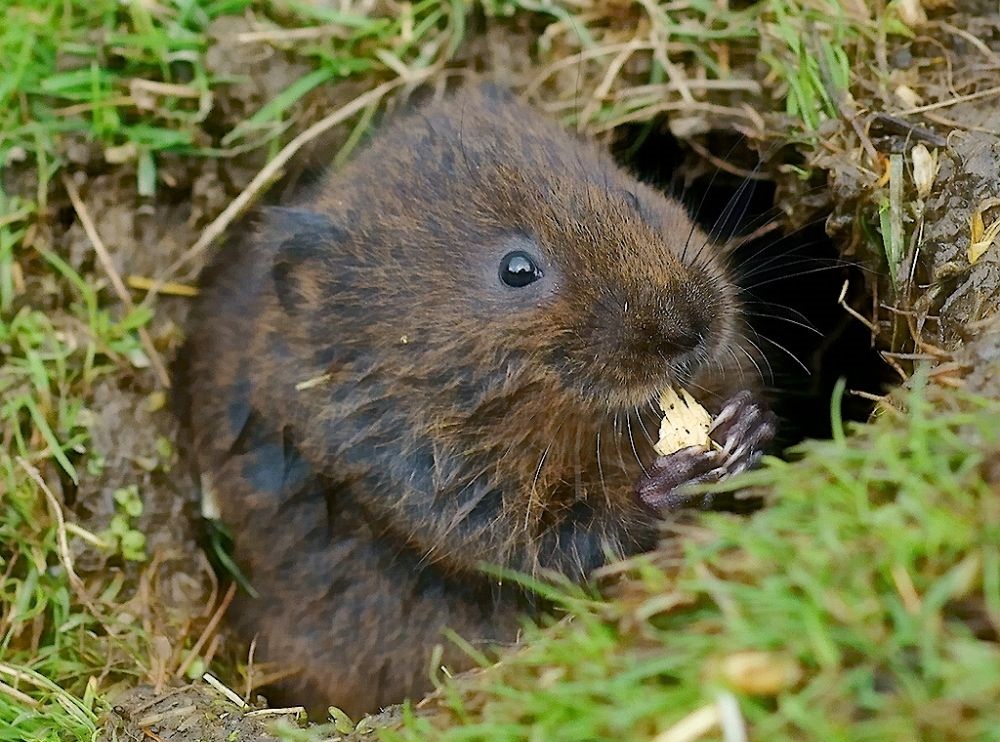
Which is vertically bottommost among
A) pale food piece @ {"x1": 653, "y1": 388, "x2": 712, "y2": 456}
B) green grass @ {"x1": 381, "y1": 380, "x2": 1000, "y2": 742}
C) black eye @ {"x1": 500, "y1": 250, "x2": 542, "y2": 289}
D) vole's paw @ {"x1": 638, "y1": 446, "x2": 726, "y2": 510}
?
vole's paw @ {"x1": 638, "y1": 446, "x2": 726, "y2": 510}

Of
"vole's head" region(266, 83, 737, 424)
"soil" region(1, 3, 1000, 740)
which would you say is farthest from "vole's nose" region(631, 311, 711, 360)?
"soil" region(1, 3, 1000, 740)

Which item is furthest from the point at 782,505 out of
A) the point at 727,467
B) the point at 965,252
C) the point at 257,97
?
the point at 257,97

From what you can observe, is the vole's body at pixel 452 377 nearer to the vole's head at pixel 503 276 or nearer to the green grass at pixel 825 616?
the vole's head at pixel 503 276

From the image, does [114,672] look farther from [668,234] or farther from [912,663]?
[912,663]

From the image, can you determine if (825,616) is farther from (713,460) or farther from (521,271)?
(521,271)

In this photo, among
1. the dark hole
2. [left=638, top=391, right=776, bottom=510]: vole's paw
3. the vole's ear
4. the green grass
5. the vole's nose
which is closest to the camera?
the green grass

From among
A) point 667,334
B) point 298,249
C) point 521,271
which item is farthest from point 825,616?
point 298,249

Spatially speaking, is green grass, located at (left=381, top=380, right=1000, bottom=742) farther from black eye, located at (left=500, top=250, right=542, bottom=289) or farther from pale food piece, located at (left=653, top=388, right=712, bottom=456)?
black eye, located at (left=500, top=250, right=542, bottom=289)

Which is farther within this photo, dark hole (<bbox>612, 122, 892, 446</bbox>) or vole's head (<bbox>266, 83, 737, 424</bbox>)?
dark hole (<bbox>612, 122, 892, 446</bbox>)
